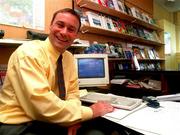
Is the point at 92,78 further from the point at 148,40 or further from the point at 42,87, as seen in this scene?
the point at 148,40

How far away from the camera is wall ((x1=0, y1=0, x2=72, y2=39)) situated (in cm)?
202

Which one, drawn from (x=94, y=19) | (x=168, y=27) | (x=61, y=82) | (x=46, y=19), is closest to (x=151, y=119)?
(x=61, y=82)

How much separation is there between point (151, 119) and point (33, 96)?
0.64 m

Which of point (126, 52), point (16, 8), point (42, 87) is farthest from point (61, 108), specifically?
point (126, 52)

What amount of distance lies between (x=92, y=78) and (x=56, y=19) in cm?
108

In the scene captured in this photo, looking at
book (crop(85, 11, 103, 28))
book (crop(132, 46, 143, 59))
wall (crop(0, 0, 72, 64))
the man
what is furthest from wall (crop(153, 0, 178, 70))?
the man

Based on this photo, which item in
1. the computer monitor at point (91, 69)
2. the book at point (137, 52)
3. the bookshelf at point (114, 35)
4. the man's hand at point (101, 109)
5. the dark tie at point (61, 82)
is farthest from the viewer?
the book at point (137, 52)

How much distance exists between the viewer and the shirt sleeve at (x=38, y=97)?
3.34 ft

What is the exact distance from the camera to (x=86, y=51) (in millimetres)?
2775

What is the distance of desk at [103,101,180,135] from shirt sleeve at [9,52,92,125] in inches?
8.1

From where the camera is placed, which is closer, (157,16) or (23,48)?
(23,48)

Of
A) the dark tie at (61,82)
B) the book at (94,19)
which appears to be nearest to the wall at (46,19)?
the book at (94,19)

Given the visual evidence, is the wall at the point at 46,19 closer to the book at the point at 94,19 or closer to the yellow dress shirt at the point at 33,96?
the book at the point at 94,19

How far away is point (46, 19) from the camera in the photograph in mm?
2393
